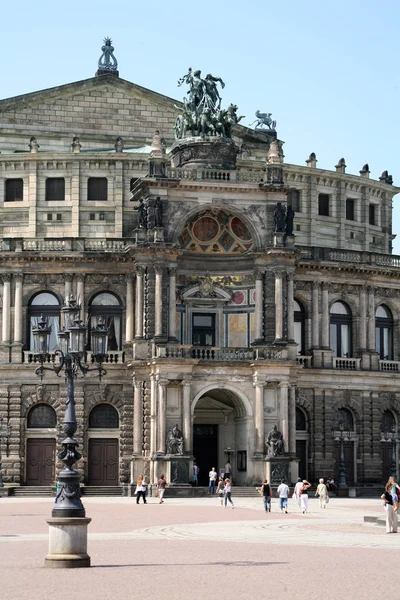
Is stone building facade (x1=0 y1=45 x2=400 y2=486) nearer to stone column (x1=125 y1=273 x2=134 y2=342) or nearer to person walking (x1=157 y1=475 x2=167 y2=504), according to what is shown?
stone column (x1=125 y1=273 x2=134 y2=342)

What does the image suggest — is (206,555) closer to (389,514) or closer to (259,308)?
(389,514)

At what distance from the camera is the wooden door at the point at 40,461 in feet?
254

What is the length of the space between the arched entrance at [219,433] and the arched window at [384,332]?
12778 millimetres

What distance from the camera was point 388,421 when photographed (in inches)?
3314

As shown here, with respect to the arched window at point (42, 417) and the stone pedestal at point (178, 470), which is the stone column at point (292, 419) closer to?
the stone pedestal at point (178, 470)

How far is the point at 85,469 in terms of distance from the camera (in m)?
77.4

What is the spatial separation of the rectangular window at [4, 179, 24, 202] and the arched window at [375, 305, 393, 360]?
2474 cm

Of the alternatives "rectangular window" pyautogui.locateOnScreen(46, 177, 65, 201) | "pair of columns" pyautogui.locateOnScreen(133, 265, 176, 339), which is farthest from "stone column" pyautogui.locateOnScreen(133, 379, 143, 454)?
"rectangular window" pyautogui.locateOnScreen(46, 177, 65, 201)

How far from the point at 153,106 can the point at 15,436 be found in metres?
25.8

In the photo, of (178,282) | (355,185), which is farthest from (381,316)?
(178,282)

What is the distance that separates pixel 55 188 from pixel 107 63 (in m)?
13.5

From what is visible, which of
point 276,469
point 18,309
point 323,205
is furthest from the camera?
point 323,205

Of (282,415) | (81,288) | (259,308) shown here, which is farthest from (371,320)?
(81,288)

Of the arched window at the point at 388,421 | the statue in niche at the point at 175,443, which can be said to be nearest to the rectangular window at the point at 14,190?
the statue in niche at the point at 175,443
